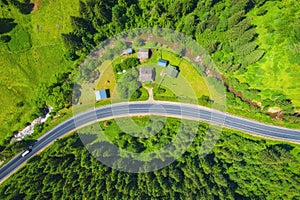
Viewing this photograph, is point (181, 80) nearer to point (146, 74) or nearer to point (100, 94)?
point (146, 74)

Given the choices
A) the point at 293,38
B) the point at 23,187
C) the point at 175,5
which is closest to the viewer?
the point at 23,187

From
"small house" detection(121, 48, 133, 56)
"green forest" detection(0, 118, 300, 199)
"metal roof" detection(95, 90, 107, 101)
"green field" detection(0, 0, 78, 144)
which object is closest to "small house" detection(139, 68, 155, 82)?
"small house" detection(121, 48, 133, 56)

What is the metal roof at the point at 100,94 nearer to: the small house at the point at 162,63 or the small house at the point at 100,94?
the small house at the point at 100,94

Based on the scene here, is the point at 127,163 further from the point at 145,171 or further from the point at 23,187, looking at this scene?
the point at 23,187

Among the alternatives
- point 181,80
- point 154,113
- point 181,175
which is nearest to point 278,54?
point 181,80

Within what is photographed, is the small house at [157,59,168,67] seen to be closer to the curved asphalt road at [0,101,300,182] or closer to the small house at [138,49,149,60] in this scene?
the small house at [138,49,149,60]

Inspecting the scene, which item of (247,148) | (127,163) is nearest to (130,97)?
(127,163)
